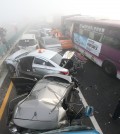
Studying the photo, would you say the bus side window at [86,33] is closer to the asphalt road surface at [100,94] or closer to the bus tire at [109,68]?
the asphalt road surface at [100,94]

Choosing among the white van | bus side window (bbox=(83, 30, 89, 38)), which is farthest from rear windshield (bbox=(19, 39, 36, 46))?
bus side window (bbox=(83, 30, 89, 38))

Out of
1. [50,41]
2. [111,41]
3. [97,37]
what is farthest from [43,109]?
[50,41]

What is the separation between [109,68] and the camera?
11.3m

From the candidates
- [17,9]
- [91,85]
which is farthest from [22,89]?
[17,9]

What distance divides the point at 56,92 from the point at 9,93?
11.9 feet

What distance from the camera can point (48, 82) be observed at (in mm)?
7953

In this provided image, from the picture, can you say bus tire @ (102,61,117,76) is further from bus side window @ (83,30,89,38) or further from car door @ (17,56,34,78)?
car door @ (17,56,34,78)

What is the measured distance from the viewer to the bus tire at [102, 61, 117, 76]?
35.9 feet

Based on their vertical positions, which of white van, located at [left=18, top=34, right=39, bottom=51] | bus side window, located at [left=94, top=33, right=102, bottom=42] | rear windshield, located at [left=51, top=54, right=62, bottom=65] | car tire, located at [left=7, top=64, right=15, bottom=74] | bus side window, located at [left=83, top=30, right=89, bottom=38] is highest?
bus side window, located at [left=94, top=33, right=102, bottom=42]

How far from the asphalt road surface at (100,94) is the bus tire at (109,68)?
29cm

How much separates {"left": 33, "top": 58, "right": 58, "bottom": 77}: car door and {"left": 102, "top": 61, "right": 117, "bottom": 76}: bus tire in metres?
3.33

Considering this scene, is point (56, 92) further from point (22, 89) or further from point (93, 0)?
point (93, 0)

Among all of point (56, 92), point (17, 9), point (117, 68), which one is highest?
point (56, 92)

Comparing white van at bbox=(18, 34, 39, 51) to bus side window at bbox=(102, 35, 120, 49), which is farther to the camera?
white van at bbox=(18, 34, 39, 51)
